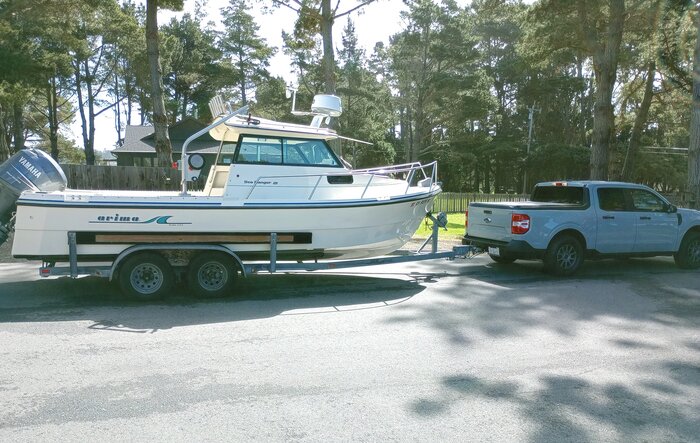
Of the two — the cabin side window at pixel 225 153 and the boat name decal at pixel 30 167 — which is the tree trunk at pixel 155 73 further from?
the boat name decal at pixel 30 167

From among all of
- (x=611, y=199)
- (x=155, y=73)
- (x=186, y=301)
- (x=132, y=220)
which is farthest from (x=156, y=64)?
(x=611, y=199)

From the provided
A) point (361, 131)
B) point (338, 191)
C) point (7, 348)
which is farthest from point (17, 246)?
point (361, 131)

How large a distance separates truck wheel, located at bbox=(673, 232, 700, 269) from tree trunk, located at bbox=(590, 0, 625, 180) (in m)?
7.72

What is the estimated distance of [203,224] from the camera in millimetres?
7289

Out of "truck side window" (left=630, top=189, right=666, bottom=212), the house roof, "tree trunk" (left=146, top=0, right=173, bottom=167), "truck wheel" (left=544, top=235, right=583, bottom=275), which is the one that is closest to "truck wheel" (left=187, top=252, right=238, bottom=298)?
"truck wheel" (left=544, top=235, right=583, bottom=275)

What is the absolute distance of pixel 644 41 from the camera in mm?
21172

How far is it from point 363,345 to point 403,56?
34576 millimetres

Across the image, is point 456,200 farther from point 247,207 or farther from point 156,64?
point 247,207

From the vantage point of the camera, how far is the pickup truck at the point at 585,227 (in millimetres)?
9242

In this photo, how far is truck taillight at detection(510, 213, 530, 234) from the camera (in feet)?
30.0

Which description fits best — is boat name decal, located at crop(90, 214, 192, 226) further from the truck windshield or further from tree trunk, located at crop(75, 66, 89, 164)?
tree trunk, located at crop(75, 66, 89, 164)

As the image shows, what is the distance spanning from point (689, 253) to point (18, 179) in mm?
12154

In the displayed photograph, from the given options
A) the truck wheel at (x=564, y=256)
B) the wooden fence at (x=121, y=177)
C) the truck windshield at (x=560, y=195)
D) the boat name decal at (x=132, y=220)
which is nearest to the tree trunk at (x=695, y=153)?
the truck windshield at (x=560, y=195)

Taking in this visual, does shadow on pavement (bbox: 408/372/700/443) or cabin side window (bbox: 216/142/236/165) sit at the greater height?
cabin side window (bbox: 216/142/236/165)
